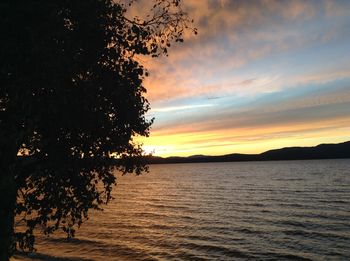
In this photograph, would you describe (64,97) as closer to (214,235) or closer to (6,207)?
(6,207)

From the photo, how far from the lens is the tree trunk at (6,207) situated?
437 inches

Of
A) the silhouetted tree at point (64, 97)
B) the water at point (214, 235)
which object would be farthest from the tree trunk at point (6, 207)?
the water at point (214, 235)

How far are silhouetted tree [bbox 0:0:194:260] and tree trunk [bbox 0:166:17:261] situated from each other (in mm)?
32

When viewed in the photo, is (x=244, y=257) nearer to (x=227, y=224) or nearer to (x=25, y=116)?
→ (x=227, y=224)

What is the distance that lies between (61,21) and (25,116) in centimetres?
367

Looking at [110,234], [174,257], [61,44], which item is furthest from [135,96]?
[110,234]

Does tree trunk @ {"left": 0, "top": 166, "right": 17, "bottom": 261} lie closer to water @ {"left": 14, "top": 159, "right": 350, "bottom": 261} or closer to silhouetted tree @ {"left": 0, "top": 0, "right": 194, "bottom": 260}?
silhouetted tree @ {"left": 0, "top": 0, "right": 194, "bottom": 260}

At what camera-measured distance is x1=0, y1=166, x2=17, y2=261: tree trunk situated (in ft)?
36.4

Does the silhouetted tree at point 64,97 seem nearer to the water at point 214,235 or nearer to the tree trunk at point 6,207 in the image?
the tree trunk at point 6,207

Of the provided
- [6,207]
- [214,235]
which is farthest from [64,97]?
[214,235]

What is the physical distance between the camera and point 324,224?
44656mm

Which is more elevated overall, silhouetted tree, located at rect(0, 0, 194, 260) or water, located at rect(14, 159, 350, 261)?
silhouetted tree, located at rect(0, 0, 194, 260)

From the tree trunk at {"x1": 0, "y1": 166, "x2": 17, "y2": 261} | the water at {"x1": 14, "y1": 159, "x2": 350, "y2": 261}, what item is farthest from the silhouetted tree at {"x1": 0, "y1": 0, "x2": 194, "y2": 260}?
the water at {"x1": 14, "y1": 159, "x2": 350, "y2": 261}

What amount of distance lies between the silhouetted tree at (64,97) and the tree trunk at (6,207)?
0.10ft
